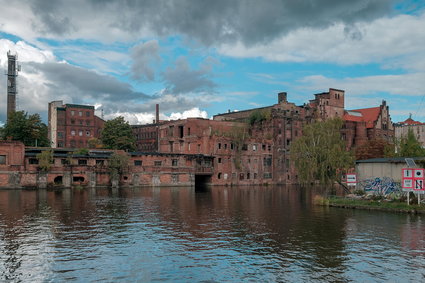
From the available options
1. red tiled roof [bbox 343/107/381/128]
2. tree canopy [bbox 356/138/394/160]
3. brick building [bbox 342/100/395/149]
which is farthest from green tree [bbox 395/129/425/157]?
red tiled roof [bbox 343/107/381/128]

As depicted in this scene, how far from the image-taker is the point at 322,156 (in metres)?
44.4

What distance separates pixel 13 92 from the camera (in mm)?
109062

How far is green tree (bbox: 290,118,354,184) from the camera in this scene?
1735 inches

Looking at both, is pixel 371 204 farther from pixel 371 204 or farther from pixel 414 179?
pixel 414 179

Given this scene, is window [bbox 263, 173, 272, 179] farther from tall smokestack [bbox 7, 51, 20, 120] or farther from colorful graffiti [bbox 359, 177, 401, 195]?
tall smokestack [bbox 7, 51, 20, 120]

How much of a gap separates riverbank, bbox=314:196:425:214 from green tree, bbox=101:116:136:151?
6599cm

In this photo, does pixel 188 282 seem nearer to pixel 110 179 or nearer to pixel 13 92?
pixel 110 179

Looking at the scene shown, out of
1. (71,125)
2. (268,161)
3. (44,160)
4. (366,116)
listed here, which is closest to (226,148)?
(268,161)

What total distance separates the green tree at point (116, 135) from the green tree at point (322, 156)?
61127 mm

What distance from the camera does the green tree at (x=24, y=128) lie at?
89125mm

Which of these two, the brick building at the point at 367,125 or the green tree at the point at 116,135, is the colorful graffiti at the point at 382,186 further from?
the green tree at the point at 116,135

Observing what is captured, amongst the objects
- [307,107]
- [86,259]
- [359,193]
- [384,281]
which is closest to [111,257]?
[86,259]

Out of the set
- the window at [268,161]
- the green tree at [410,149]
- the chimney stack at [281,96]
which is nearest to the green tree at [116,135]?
the window at [268,161]

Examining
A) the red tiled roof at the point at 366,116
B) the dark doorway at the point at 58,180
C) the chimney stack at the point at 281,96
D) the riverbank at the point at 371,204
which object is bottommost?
the riverbank at the point at 371,204
